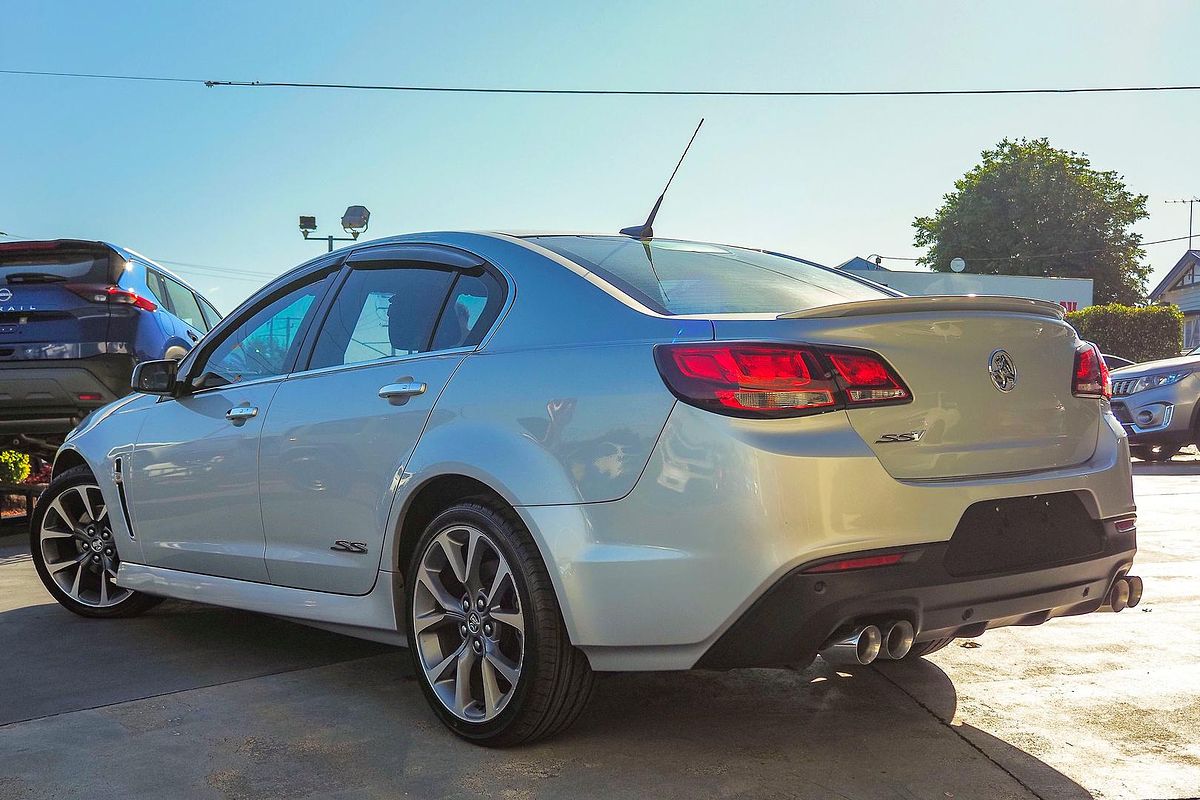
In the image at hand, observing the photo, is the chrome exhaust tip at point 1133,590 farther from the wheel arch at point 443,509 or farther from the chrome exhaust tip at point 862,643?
the wheel arch at point 443,509

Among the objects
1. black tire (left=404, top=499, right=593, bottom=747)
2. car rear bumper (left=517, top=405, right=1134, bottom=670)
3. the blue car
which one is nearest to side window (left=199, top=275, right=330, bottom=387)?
black tire (left=404, top=499, right=593, bottom=747)

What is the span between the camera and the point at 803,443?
2799 millimetres

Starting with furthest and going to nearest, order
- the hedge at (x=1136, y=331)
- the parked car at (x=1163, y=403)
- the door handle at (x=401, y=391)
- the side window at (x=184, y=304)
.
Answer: the hedge at (x=1136, y=331), the parked car at (x=1163, y=403), the side window at (x=184, y=304), the door handle at (x=401, y=391)

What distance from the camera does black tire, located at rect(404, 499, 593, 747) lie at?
311 centimetres

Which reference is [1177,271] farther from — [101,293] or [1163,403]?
[101,293]

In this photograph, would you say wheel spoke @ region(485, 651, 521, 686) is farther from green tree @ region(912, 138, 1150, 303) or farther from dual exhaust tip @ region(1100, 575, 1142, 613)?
green tree @ region(912, 138, 1150, 303)

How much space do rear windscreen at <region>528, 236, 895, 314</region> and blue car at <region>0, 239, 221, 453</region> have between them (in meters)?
4.91

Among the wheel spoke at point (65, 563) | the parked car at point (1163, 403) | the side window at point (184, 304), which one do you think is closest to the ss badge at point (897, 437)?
the wheel spoke at point (65, 563)

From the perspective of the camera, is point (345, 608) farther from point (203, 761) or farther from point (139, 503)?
point (139, 503)

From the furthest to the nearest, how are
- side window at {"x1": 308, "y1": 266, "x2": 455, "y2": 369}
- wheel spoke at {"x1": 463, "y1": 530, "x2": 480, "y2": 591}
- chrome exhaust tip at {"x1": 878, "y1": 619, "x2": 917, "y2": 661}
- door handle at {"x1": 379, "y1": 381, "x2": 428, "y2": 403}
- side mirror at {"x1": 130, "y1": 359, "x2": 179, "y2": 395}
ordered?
side mirror at {"x1": 130, "y1": 359, "x2": 179, "y2": 395}
side window at {"x1": 308, "y1": 266, "x2": 455, "y2": 369}
door handle at {"x1": 379, "y1": 381, "x2": 428, "y2": 403}
wheel spoke at {"x1": 463, "y1": 530, "x2": 480, "y2": 591}
chrome exhaust tip at {"x1": 878, "y1": 619, "x2": 917, "y2": 661}

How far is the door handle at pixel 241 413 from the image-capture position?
4262 mm

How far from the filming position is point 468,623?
3420 mm

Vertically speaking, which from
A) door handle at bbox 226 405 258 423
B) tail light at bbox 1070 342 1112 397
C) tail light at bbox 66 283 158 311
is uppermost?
tail light at bbox 66 283 158 311

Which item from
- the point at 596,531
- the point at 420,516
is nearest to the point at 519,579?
the point at 596,531
